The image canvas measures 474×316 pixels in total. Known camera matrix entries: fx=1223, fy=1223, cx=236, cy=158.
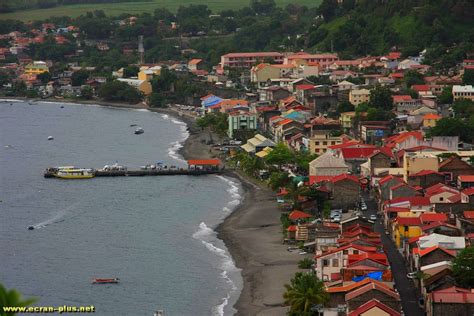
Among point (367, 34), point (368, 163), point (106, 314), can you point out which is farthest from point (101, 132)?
point (106, 314)

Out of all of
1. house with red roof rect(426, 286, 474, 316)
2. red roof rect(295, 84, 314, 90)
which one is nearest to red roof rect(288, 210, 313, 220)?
house with red roof rect(426, 286, 474, 316)

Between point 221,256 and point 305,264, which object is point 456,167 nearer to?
point 221,256

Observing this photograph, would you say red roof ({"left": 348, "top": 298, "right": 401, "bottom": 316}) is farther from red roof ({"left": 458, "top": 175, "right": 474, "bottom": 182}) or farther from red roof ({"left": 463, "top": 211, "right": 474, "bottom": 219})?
red roof ({"left": 458, "top": 175, "right": 474, "bottom": 182})

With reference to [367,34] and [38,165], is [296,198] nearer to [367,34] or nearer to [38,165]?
[38,165]

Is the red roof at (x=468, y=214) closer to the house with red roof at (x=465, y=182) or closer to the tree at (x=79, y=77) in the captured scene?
the house with red roof at (x=465, y=182)

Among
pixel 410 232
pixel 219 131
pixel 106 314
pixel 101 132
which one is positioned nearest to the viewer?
pixel 106 314

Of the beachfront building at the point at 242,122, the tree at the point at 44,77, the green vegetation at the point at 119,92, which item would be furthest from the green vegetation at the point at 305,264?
the tree at the point at 44,77
